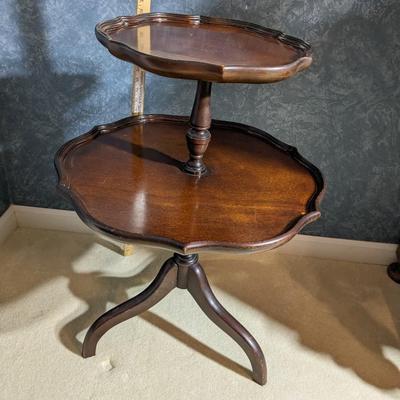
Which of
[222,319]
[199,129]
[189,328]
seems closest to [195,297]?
[222,319]

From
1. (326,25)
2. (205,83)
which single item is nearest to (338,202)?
(326,25)

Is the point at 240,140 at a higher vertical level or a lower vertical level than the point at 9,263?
higher

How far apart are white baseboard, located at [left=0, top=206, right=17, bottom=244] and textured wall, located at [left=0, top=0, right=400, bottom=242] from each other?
0.15m

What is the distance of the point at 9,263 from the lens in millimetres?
1555

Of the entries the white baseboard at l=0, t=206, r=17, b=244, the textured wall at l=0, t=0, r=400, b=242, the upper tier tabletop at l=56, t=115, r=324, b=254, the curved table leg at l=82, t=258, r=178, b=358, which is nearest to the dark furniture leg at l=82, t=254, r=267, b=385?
the curved table leg at l=82, t=258, r=178, b=358

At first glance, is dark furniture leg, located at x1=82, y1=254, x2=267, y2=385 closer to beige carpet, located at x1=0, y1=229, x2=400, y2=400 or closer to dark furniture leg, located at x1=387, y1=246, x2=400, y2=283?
beige carpet, located at x1=0, y1=229, x2=400, y2=400

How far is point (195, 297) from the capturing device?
121cm

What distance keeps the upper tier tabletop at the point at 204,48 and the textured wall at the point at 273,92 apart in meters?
0.22

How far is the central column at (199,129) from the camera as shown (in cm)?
93

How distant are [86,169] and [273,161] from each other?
490mm

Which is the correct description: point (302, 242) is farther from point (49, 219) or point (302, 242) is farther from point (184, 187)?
point (49, 219)

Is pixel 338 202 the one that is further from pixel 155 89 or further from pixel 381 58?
pixel 155 89

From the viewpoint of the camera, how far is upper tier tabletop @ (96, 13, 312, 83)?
0.74 meters

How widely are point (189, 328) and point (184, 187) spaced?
58 cm
